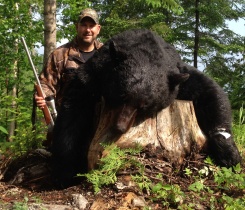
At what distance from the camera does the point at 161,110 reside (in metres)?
3.31

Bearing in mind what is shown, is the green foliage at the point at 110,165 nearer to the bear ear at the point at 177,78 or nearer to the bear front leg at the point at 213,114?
the bear ear at the point at 177,78

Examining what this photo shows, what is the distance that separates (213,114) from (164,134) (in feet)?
2.14

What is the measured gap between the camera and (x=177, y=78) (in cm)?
325

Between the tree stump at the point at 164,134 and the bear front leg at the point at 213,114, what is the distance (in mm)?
141

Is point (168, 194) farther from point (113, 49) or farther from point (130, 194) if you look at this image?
point (113, 49)

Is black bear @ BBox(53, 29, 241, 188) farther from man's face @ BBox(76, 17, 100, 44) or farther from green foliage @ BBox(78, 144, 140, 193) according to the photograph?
man's face @ BBox(76, 17, 100, 44)

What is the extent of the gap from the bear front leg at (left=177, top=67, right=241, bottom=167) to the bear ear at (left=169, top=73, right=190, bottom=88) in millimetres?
424

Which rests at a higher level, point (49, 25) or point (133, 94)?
point (49, 25)

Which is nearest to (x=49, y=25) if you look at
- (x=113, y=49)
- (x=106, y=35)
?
(x=113, y=49)

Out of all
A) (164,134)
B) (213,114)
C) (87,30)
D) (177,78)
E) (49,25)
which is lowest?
(164,134)

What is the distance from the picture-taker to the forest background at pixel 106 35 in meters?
7.25

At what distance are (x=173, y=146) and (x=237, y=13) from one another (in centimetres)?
1199

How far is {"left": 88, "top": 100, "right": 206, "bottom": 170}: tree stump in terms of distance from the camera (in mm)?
3064

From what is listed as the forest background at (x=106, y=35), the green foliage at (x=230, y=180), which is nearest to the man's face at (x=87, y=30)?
the forest background at (x=106, y=35)
